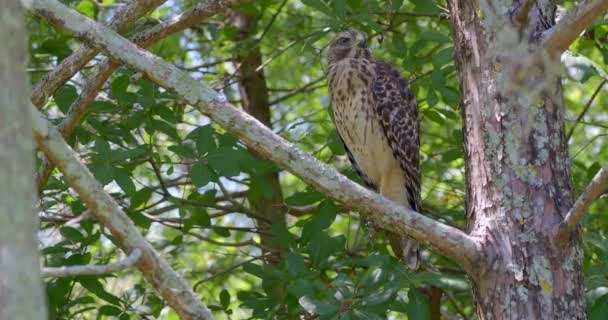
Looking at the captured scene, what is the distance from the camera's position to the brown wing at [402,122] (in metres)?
6.30

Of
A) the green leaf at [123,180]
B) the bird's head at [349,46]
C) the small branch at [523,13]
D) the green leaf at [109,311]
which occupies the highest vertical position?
the bird's head at [349,46]

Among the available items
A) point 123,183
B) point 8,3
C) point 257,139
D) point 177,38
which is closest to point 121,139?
point 123,183

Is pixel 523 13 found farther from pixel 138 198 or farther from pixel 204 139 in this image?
pixel 138 198

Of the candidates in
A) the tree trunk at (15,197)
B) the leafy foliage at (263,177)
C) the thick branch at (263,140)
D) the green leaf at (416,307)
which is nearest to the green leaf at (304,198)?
the leafy foliage at (263,177)

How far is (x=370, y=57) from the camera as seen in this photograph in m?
6.67

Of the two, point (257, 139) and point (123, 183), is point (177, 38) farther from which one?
point (257, 139)

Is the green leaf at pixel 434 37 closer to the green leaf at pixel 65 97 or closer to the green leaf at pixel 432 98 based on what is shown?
the green leaf at pixel 432 98

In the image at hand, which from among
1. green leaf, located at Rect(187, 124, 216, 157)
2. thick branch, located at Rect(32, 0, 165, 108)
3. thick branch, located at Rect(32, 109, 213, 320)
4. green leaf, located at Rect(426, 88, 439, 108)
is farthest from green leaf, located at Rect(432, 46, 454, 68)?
thick branch, located at Rect(32, 109, 213, 320)

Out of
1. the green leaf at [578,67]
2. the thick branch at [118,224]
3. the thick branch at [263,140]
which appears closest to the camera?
the thick branch at [118,224]

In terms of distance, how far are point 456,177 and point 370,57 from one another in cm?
101

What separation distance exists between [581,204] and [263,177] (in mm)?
2714

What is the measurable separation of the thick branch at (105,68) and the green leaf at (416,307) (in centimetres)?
143

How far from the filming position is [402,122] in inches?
249

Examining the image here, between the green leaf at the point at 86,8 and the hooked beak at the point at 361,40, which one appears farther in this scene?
the hooked beak at the point at 361,40
